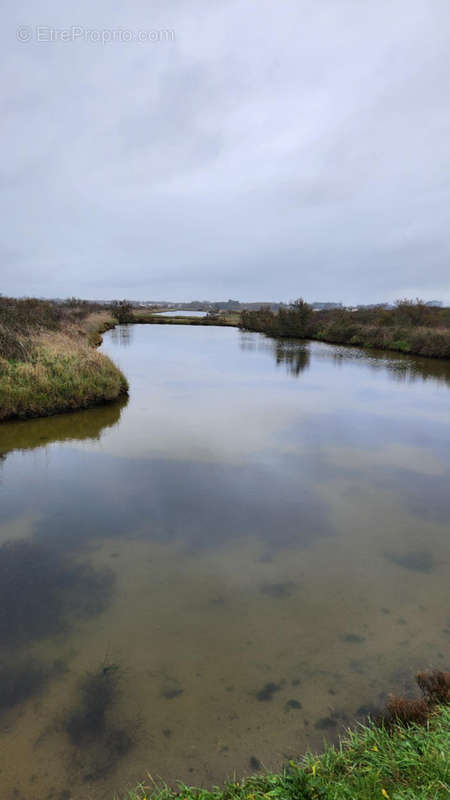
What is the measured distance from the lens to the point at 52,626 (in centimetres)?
396

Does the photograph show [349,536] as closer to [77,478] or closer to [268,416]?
[77,478]

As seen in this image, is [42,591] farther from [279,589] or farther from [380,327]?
[380,327]

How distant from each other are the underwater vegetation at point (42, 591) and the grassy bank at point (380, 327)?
26.5 meters

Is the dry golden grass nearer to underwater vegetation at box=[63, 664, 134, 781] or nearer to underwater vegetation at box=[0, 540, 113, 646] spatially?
underwater vegetation at box=[0, 540, 113, 646]

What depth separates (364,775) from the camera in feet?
7.70

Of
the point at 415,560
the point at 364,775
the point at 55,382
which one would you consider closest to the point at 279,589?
the point at 415,560

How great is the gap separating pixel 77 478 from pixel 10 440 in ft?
9.60

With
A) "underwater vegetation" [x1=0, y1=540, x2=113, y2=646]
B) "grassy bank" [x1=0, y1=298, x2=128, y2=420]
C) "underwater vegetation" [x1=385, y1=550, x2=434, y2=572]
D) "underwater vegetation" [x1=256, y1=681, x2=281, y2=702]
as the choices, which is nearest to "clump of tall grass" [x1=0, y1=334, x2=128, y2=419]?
"grassy bank" [x1=0, y1=298, x2=128, y2=420]

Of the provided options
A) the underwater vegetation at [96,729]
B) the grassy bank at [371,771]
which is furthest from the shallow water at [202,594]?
the grassy bank at [371,771]

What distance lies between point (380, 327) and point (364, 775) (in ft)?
109

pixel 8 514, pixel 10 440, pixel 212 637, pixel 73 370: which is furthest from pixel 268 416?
pixel 212 637

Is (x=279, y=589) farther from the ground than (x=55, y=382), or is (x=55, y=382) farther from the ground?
(x=55, y=382)

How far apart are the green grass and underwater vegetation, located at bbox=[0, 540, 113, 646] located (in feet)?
6.36

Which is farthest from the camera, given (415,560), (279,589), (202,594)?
(415,560)
